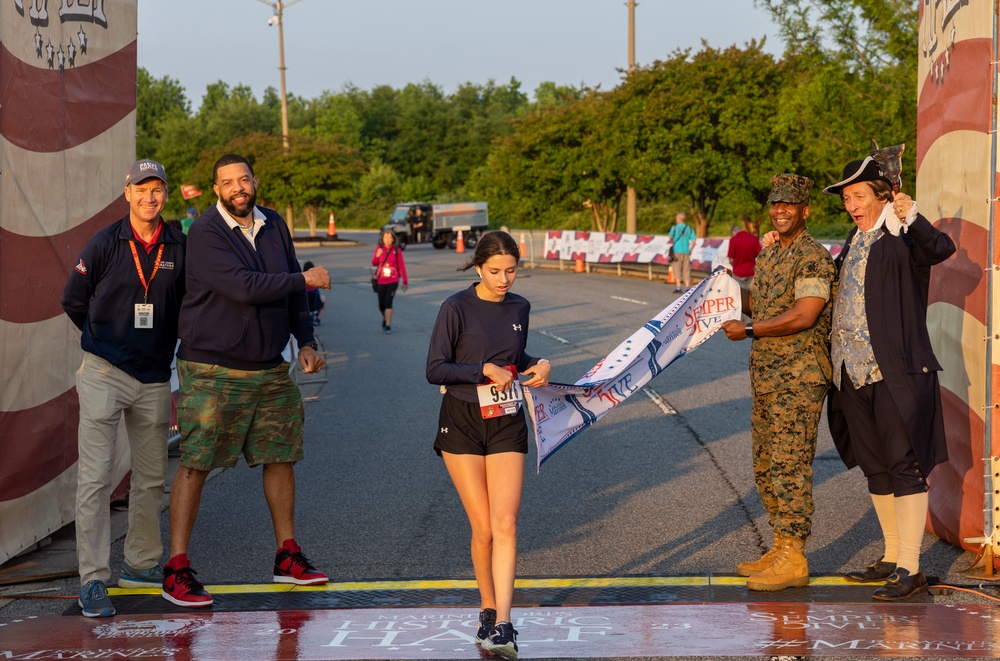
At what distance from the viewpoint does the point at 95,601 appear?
5988 mm

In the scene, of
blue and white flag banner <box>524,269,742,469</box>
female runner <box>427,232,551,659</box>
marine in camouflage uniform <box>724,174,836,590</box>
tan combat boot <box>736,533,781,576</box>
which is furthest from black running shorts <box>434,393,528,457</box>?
tan combat boot <box>736,533,781,576</box>

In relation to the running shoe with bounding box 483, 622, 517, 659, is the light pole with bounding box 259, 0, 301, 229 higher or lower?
higher

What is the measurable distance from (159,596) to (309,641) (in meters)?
1.26

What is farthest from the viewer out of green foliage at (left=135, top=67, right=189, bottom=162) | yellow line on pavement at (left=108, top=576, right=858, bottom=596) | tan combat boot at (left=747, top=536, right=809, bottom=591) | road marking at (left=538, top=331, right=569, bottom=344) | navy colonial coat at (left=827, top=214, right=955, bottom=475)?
green foliage at (left=135, top=67, right=189, bottom=162)

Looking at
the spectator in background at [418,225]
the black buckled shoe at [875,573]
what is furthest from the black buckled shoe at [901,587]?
the spectator in background at [418,225]

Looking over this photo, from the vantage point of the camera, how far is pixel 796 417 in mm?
6301

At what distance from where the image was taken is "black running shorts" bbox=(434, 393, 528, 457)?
5.38 m

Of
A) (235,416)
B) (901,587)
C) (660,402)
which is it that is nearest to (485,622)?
(235,416)

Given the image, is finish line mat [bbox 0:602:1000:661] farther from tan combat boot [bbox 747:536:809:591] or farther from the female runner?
the female runner

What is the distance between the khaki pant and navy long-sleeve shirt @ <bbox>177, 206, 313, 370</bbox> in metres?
0.36

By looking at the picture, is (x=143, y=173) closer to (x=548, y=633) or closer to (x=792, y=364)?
(x=548, y=633)

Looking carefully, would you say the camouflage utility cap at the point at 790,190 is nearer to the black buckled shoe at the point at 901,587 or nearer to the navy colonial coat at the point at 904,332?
the navy colonial coat at the point at 904,332

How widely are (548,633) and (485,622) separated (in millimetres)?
409

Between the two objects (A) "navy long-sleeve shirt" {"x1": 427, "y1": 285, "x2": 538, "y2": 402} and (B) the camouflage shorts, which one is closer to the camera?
(A) "navy long-sleeve shirt" {"x1": 427, "y1": 285, "x2": 538, "y2": 402}
